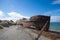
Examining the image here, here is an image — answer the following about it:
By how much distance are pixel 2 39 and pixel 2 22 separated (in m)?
0.89

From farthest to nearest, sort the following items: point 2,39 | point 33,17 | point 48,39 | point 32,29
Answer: point 32,29 → point 33,17 → point 48,39 → point 2,39

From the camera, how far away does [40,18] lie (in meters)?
2.41

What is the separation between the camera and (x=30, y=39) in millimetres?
1835

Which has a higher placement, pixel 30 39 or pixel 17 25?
pixel 17 25

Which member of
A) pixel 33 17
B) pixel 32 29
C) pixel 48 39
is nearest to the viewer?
pixel 48 39

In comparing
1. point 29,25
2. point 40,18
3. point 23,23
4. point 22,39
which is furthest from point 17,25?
point 22,39

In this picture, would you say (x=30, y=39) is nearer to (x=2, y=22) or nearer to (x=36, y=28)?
(x=36, y=28)

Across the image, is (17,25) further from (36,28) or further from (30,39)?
(30,39)

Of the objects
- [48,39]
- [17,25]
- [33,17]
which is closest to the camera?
[48,39]

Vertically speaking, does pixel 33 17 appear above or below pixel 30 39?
above

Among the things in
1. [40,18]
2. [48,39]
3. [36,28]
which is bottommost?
[48,39]

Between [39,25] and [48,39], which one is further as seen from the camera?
[39,25]

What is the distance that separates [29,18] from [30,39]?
0.53 meters

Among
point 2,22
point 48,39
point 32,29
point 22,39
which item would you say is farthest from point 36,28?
point 2,22
